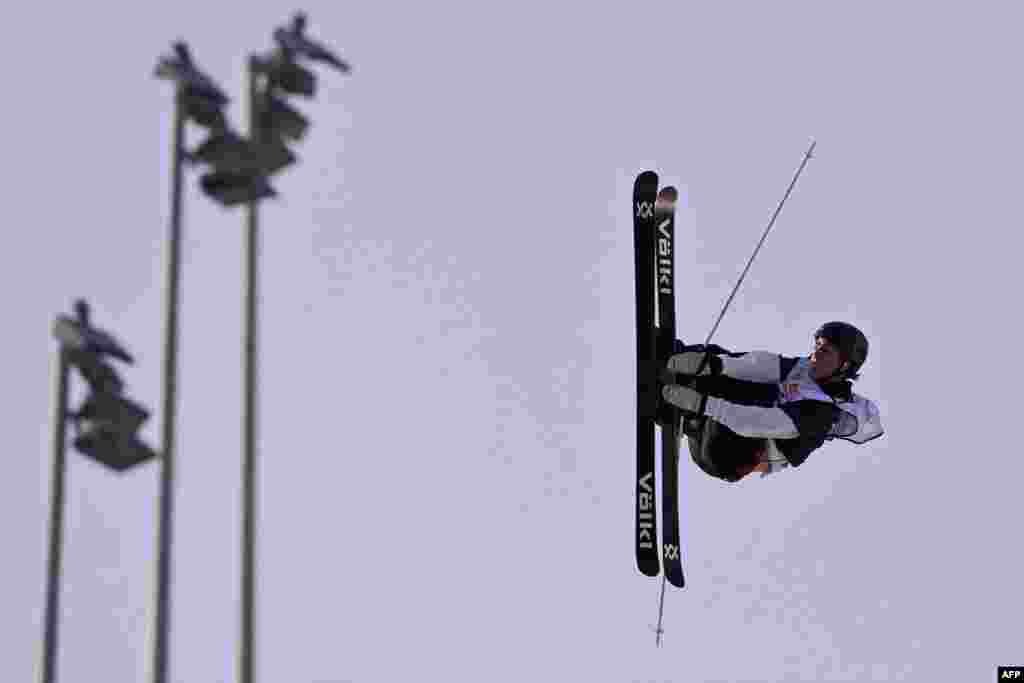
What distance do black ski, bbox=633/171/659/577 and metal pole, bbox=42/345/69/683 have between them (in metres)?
8.12

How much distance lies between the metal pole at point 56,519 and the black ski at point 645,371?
812 cm

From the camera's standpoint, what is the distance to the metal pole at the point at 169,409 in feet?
51.7

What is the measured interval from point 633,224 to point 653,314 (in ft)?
3.30

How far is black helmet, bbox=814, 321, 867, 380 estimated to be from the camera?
22.9 metres

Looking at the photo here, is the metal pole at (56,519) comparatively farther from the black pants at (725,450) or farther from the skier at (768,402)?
the black pants at (725,450)

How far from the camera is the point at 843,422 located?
23359 millimetres

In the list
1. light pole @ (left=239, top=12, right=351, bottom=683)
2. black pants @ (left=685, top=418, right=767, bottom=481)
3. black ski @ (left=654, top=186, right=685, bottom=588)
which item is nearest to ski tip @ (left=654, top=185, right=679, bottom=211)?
black ski @ (left=654, top=186, right=685, bottom=588)

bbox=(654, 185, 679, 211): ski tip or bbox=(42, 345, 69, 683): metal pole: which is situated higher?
bbox=(654, 185, 679, 211): ski tip

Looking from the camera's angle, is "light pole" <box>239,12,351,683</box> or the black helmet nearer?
"light pole" <box>239,12,351,683</box>

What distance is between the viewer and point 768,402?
22859 millimetres

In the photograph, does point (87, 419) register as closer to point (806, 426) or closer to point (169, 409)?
point (169, 409)

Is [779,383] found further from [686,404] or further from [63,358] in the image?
[63,358]

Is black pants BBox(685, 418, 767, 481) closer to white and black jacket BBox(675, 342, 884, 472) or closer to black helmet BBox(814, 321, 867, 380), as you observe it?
white and black jacket BBox(675, 342, 884, 472)

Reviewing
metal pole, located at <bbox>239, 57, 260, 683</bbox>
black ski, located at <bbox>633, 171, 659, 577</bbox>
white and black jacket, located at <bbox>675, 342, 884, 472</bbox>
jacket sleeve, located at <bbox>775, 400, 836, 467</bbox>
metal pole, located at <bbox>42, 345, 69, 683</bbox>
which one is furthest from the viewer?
black ski, located at <bbox>633, 171, 659, 577</bbox>
